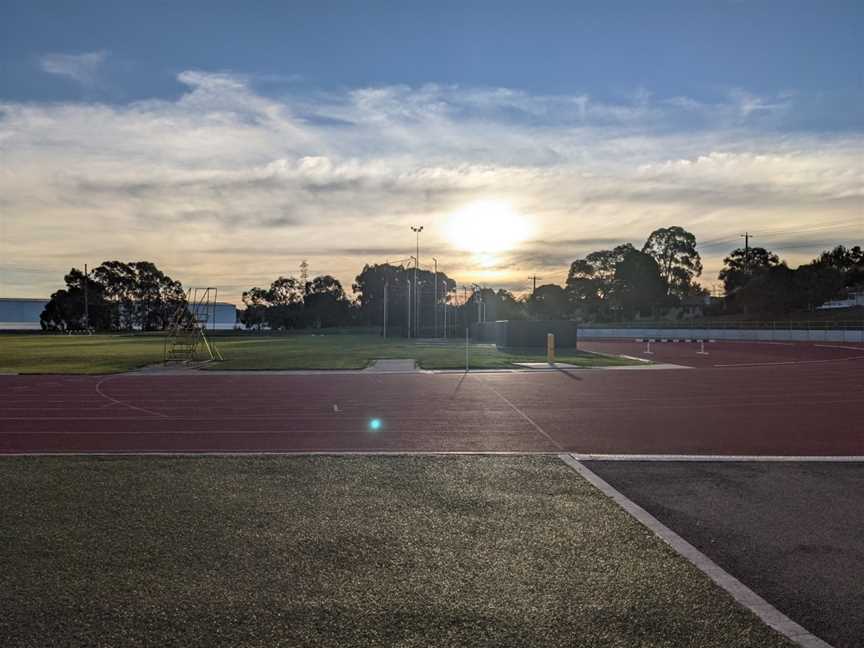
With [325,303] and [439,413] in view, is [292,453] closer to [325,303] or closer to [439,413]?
[439,413]

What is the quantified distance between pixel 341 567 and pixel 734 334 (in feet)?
225

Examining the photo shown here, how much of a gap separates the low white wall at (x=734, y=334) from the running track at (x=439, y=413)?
3517cm

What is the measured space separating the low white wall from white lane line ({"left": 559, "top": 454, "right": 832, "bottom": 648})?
184 ft

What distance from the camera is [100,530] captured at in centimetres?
659

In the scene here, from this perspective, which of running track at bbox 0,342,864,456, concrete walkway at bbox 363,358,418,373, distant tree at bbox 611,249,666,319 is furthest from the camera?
distant tree at bbox 611,249,666,319

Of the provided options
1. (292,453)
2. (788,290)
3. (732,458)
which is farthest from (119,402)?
(788,290)

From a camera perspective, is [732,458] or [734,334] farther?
[734,334]

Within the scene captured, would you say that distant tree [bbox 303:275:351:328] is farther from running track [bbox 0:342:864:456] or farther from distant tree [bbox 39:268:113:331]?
running track [bbox 0:342:864:456]

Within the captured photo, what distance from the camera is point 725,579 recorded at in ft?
17.9

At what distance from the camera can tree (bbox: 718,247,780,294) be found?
11400 cm

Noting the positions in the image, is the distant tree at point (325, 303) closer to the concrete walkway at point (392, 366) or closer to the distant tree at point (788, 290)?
the distant tree at point (788, 290)

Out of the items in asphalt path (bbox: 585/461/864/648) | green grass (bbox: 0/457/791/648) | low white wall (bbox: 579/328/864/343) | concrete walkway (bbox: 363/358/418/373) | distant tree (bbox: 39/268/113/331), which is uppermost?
distant tree (bbox: 39/268/113/331)

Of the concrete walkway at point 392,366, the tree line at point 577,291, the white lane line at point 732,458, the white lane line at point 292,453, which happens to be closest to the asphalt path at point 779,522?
the white lane line at point 732,458

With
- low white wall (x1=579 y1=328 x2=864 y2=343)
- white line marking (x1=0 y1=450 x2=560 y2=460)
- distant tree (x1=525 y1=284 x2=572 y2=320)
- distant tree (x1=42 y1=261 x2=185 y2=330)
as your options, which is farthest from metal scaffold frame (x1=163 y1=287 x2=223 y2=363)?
distant tree (x1=525 y1=284 x2=572 y2=320)
